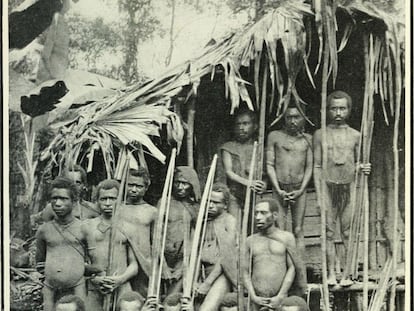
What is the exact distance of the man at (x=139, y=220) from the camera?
6234 mm

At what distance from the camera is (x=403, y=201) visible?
6.11 metres

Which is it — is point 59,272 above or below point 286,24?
below

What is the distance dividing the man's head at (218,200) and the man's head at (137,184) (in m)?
0.43

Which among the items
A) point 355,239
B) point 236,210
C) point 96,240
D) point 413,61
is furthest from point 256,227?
point 413,61

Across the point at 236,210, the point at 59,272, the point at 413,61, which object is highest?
the point at 413,61

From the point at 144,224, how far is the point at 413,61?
6.66ft

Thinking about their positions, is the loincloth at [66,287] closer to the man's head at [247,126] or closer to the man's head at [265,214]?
the man's head at [265,214]

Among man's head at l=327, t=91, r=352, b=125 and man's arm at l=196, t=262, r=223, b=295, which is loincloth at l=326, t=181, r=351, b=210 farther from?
man's arm at l=196, t=262, r=223, b=295

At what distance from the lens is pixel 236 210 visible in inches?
245

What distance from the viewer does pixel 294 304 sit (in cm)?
611

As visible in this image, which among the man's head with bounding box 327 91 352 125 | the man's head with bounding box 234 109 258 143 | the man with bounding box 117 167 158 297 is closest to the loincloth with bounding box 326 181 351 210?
the man's head with bounding box 327 91 352 125

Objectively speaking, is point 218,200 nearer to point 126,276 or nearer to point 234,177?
point 234,177

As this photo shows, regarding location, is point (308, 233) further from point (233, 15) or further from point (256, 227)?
point (233, 15)

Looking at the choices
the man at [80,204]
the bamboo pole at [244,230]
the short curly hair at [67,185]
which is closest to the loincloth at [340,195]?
the bamboo pole at [244,230]
